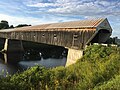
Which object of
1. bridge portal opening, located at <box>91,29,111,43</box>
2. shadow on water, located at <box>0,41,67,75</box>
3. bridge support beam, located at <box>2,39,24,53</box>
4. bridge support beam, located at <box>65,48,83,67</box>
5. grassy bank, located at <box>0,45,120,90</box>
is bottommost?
shadow on water, located at <box>0,41,67,75</box>

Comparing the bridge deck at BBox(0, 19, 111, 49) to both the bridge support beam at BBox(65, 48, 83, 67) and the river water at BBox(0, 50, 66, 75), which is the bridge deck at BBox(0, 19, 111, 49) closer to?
the bridge support beam at BBox(65, 48, 83, 67)

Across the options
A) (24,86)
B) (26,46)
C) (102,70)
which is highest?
(102,70)

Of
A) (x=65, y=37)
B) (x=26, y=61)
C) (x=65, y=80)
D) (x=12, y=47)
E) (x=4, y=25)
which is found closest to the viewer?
(x=65, y=80)

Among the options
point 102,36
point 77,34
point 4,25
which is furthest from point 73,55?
point 4,25

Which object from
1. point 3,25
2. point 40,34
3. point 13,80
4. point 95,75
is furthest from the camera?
point 3,25

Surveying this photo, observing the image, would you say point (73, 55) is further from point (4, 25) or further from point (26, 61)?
point (4, 25)

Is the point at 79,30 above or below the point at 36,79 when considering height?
above

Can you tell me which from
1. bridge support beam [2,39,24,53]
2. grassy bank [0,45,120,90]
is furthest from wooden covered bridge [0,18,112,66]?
bridge support beam [2,39,24,53]

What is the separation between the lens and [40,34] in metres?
32.3

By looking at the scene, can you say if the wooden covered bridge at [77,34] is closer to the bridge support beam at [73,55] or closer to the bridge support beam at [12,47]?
the bridge support beam at [73,55]

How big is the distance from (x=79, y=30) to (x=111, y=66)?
1315 centimetres

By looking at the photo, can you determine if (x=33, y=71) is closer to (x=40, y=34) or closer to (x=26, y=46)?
(x=40, y=34)

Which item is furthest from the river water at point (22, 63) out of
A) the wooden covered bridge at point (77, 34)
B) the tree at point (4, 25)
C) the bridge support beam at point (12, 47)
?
the tree at point (4, 25)

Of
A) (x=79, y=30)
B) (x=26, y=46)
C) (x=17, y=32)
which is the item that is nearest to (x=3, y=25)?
(x=26, y=46)
